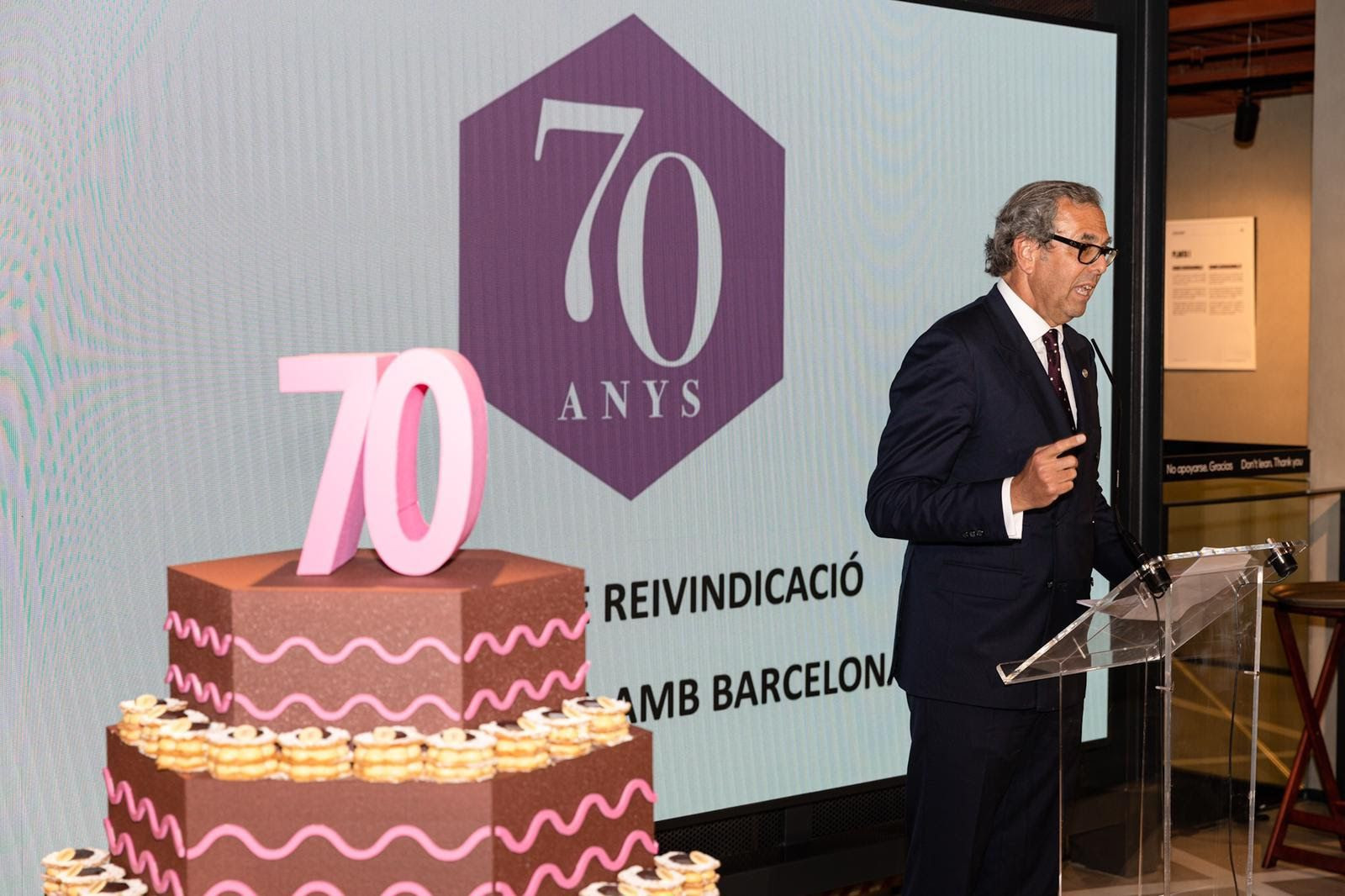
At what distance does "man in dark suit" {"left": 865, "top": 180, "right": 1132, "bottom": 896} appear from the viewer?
8.86ft

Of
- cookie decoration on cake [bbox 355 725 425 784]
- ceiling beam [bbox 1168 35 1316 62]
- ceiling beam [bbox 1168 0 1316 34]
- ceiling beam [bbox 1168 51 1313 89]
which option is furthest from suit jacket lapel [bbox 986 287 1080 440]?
ceiling beam [bbox 1168 51 1313 89]

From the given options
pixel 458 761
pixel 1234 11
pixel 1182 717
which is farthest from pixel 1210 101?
pixel 458 761

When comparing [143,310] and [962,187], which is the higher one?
[962,187]

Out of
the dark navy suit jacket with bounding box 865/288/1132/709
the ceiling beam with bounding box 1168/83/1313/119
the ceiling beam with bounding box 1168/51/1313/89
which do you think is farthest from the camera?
the ceiling beam with bounding box 1168/83/1313/119

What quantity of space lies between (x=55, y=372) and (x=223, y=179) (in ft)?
1.59

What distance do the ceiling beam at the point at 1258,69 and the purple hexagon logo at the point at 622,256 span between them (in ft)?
18.1

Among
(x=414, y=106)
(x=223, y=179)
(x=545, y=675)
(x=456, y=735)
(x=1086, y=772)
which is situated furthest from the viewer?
(x=414, y=106)

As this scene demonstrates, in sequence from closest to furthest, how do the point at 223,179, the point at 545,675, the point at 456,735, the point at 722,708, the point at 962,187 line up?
the point at 456,735, the point at 545,675, the point at 223,179, the point at 722,708, the point at 962,187

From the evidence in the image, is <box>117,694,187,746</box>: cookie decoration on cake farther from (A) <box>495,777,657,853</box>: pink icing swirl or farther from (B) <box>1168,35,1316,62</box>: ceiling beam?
(B) <box>1168,35,1316,62</box>: ceiling beam

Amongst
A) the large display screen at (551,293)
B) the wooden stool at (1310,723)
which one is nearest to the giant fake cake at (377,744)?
the large display screen at (551,293)

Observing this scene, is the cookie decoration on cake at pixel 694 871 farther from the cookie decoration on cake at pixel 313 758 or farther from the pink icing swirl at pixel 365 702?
the cookie decoration on cake at pixel 313 758

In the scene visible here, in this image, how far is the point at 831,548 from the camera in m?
3.70

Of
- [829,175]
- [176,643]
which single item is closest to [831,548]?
[829,175]

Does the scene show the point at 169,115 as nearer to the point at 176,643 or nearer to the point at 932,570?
the point at 176,643
